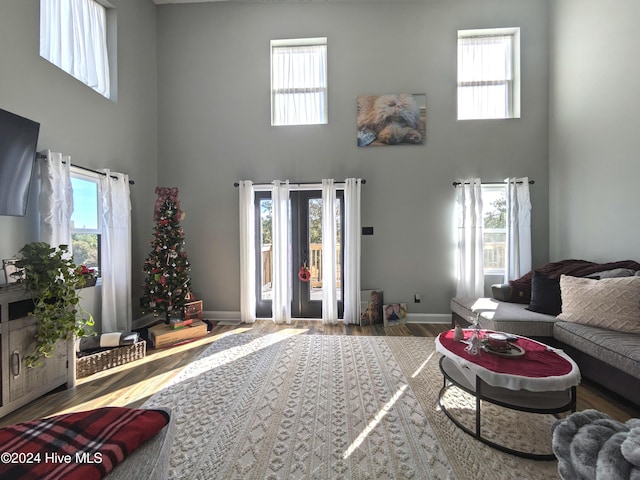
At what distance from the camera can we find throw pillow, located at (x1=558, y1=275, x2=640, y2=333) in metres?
2.15

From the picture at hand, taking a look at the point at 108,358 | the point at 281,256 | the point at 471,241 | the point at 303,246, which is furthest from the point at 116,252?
the point at 471,241

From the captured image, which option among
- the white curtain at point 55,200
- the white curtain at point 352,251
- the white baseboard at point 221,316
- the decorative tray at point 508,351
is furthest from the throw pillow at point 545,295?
the white curtain at point 55,200

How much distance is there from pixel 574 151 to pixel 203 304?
18.4ft

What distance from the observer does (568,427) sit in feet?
3.00

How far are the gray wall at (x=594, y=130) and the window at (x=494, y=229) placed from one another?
68 centimetres

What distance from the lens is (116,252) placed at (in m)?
3.20

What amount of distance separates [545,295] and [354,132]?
3.13m

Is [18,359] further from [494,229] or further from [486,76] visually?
[486,76]

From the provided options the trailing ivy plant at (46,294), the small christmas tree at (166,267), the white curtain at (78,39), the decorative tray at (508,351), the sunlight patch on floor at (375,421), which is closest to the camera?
the sunlight patch on floor at (375,421)

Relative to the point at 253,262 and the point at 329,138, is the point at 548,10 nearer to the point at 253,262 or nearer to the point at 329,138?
the point at 329,138

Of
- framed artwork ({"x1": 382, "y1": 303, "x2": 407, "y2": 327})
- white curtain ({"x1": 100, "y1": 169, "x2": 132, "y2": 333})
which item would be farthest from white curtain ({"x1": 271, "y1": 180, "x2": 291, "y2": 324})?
white curtain ({"x1": 100, "y1": 169, "x2": 132, "y2": 333})

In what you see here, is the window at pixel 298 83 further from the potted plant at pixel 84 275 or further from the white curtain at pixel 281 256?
the potted plant at pixel 84 275

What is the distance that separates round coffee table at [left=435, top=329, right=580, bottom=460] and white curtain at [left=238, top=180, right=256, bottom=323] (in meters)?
2.79

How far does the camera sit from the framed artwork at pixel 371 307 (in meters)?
3.79
